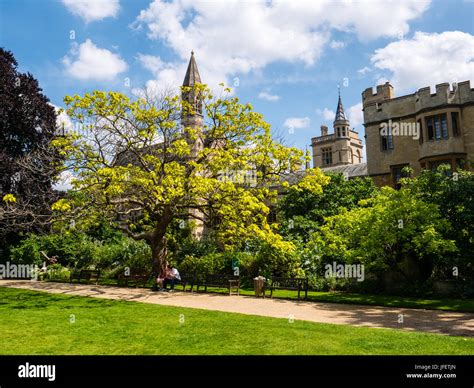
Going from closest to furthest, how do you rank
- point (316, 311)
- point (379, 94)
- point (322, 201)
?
point (316, 311)
point (322, 201)
point (379, 94)

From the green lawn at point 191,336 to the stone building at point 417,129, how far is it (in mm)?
18494

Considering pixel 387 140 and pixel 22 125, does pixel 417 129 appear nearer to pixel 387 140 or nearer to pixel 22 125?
pixel 387 140

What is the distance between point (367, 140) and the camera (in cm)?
2992

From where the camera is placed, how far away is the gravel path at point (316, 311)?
9.72m

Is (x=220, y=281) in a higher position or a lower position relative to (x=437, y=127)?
lower

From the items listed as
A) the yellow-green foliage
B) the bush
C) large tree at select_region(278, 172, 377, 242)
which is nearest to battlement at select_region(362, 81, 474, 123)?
large tree at select_region(278, 172, 377, 242)

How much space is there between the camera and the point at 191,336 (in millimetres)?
8375

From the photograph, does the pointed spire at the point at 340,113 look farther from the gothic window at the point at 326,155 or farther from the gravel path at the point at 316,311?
the gravel path at the point at 316,311

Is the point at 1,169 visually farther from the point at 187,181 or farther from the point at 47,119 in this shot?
the point at 187,181

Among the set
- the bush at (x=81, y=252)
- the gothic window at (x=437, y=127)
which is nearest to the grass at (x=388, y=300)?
the bush at (x=81, y=252)

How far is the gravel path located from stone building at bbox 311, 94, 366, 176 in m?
65.4

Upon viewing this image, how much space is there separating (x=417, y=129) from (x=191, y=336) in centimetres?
2400

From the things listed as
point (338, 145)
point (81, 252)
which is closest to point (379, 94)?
point (81, 252)
